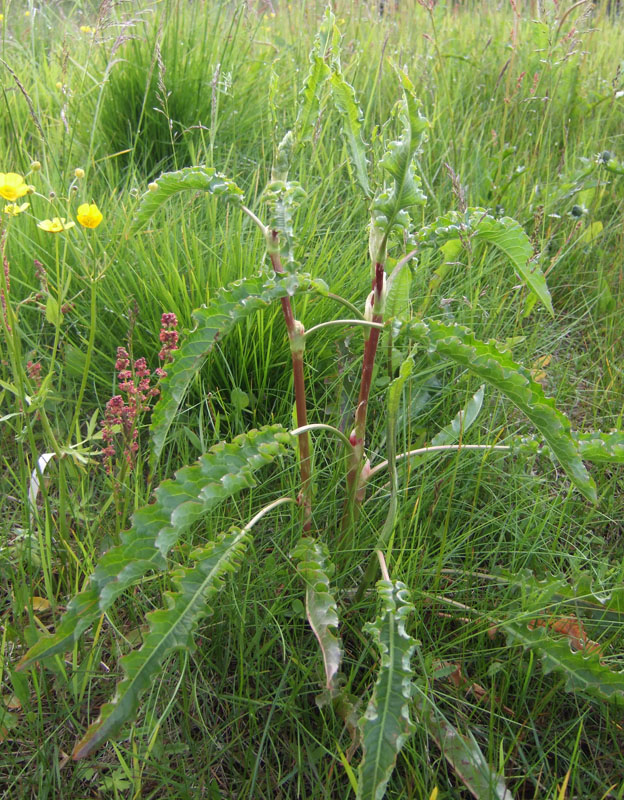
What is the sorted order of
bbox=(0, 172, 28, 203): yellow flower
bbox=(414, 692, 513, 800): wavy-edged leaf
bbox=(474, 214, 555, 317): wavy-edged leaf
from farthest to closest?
1. bbox=(0, 172, 28, 203): yellow flower
2. bbox=(474, 214, 555, 317): wavy-edged leaf
3. bbox=(414, 692, 513, 800): wavy-edged leaf

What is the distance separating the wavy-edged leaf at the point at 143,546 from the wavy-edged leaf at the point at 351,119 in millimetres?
548

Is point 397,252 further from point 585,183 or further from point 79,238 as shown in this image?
point 79,238

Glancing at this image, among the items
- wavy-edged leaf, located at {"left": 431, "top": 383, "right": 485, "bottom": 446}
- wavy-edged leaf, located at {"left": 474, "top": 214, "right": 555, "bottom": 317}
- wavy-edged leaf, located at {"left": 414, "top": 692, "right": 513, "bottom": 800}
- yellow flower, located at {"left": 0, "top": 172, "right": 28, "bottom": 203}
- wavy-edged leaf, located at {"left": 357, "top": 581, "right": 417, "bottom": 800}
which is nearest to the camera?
wavy-edged leaf, located at {"left": 357, "top": 581, "right": 417, "bottom": 800}

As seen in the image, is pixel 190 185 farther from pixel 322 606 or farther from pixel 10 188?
pixel 322 606

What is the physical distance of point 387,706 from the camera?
931 millimetres

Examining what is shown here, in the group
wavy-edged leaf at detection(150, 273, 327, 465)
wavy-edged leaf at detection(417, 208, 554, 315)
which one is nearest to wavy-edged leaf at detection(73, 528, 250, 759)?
wavy-edged leaf at detection(150, 273, 327, 465)

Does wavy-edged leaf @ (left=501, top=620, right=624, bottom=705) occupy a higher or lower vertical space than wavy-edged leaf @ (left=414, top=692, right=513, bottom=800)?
higher

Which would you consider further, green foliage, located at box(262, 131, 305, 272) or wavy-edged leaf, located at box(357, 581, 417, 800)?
green foliage, located at box(262, 131, 305, 272)

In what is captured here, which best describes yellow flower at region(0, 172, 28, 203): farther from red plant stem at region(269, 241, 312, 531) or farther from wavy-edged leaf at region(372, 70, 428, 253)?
wavy-edged leaf at region(372, 70, 428, 253)

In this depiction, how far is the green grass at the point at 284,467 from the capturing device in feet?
3.64

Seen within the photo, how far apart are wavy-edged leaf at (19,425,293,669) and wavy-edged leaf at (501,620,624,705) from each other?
1.92 ft

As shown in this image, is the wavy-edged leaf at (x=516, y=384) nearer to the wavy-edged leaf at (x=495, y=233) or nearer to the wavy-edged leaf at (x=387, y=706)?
the wavy-edged leaf at (x=495, y=233)

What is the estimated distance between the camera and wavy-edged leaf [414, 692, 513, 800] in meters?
1.02

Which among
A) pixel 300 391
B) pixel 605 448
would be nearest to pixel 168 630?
pixel 300 391
